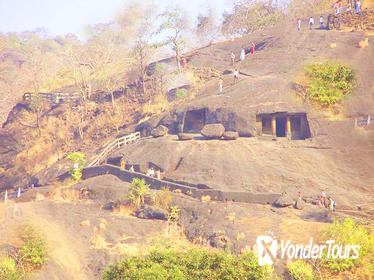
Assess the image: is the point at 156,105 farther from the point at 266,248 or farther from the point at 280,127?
the point at 266,248

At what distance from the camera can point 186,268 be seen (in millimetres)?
9758

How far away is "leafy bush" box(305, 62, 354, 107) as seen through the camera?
22.7 meters

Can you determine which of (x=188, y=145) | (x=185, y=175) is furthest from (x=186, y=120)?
(x=185, y=175)

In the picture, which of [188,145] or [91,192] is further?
[188,145]

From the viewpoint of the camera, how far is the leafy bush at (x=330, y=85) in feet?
74.4

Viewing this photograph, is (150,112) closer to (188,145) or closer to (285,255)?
(188,145)

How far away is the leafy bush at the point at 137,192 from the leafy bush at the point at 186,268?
8650 millimetres

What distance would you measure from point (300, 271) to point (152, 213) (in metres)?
8.17

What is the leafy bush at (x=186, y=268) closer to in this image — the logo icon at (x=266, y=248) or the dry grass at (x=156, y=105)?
the logo icon at (x=266, y=248)

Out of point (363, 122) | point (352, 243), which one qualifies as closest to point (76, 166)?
point (352, 243)

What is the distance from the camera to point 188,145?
22750 mm

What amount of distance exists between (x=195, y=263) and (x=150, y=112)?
26.3m

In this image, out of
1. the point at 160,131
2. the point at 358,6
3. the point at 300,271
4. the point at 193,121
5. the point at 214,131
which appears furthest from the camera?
the point at 358,6

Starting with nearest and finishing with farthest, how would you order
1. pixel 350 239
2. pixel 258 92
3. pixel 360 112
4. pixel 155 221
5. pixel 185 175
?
pixel 350 239 < pixel 155 221 < pixel 185 175 < pixel 360 112 < pixel 258 92
